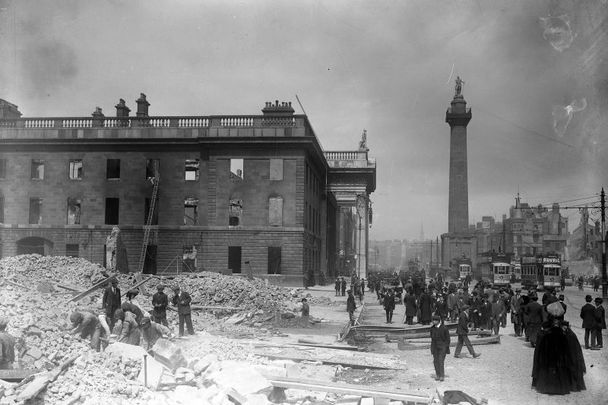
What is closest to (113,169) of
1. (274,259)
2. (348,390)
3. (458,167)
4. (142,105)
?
(142,105)

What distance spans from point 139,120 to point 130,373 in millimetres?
31591

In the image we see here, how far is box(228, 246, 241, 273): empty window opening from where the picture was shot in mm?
37219

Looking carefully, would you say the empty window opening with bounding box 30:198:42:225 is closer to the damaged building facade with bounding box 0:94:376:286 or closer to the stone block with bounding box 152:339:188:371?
the damaged building facade with bounding box 0:94:376:286

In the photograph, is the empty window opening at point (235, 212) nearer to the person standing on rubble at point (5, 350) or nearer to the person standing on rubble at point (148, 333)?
the person standing on rubble at point (148, 333)

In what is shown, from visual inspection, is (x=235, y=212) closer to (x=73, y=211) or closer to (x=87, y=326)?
(x=73, y=211)

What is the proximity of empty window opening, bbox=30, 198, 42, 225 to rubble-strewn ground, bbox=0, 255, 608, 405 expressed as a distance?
65.3 ft

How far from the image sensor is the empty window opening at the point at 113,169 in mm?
39062

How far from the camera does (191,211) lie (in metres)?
39.5

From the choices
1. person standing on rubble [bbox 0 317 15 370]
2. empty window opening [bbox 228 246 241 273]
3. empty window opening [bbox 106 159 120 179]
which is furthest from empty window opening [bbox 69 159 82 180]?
person standing on rubble [bbox 0 317 15 370]

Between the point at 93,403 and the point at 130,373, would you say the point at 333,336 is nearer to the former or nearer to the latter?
the point at 130,373

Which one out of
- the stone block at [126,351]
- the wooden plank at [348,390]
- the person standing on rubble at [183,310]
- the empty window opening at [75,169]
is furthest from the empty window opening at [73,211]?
the wooden plank at [348,390]

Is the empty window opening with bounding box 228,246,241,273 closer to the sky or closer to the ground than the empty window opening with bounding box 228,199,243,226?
closer to the ground

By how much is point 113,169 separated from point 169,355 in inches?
1199

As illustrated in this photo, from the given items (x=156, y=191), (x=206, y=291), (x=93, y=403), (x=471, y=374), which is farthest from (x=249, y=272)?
(x=93, y=403)
